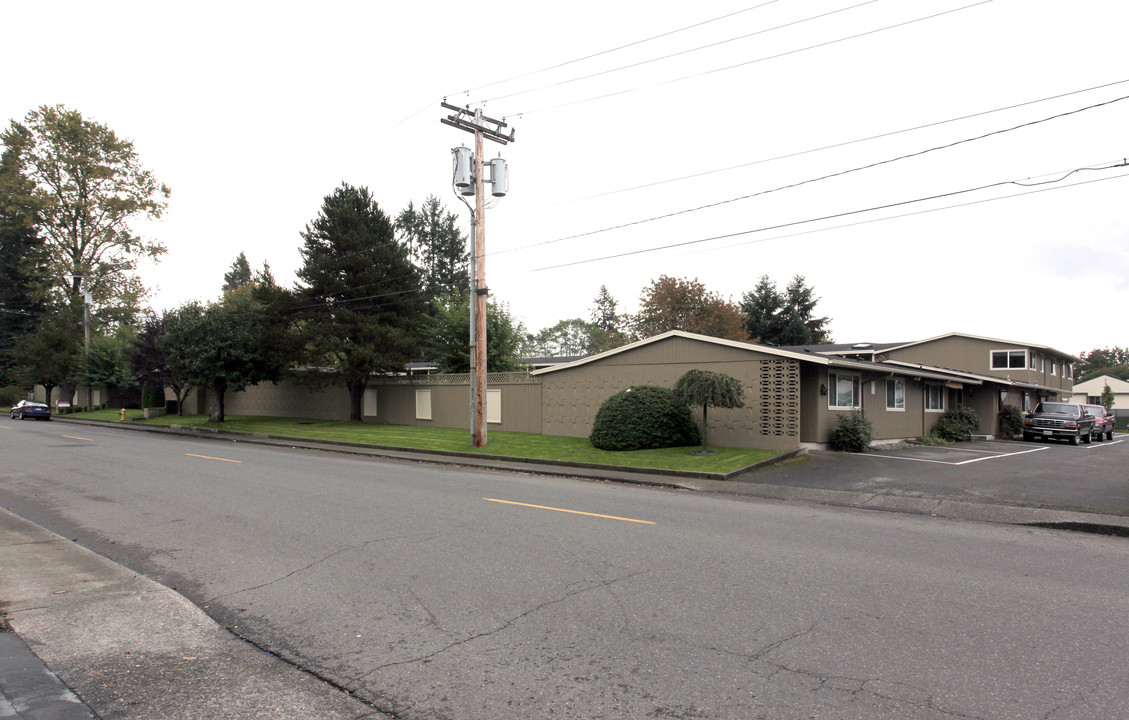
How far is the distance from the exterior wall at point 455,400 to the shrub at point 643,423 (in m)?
5.83

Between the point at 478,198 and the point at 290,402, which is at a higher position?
the point at 478,198

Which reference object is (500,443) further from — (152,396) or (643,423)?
(152,396)

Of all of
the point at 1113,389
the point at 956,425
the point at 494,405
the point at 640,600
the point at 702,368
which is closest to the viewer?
the point at 640,600

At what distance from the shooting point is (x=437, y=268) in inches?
2388

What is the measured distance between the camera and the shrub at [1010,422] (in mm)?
30094

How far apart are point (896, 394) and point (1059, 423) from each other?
32.6 feet

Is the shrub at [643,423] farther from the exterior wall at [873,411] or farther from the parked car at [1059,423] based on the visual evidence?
the parked car at [1059,423]

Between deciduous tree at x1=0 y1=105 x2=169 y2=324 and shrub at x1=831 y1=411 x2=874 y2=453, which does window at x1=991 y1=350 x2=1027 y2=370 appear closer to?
shrub at x1=831 y1=411 x2=874 y2=453

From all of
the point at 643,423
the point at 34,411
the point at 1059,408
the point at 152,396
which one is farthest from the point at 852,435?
the point at 34,411

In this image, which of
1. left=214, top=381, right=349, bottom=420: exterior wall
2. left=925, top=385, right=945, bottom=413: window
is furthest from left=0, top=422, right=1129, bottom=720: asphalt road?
left=214, top=381, right=349, bottom=420: exterior wall

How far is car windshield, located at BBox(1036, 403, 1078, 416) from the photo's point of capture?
92.7ft

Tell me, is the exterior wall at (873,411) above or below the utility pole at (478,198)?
below

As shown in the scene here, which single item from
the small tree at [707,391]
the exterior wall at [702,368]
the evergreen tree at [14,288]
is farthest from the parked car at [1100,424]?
the evergreen tree at [14,288]

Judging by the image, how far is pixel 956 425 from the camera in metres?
26.2
